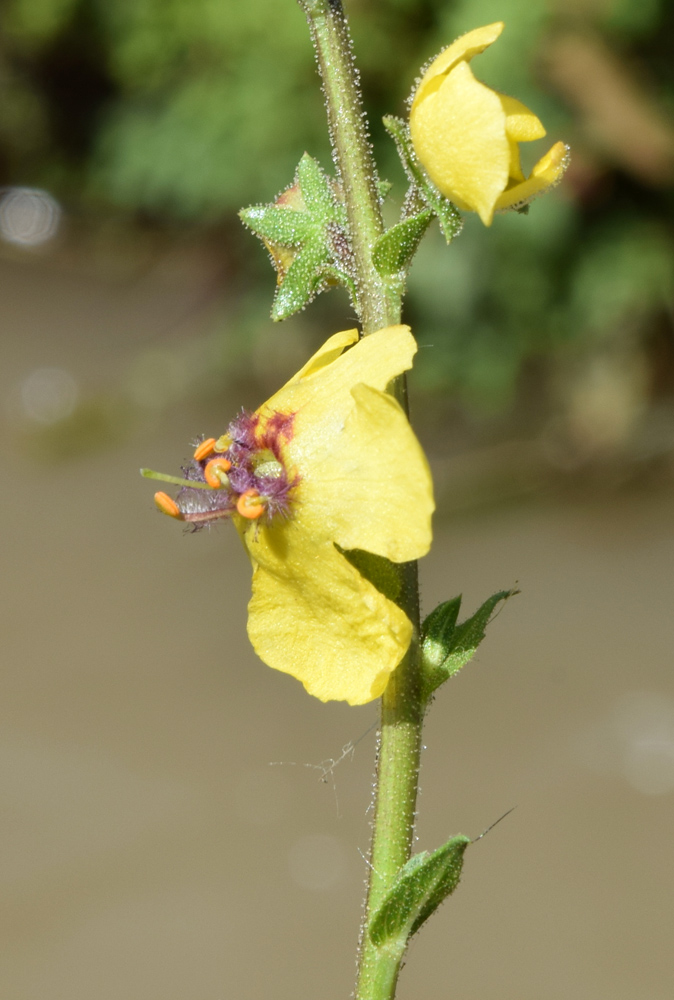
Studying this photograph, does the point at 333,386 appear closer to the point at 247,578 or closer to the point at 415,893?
the point at 415,893

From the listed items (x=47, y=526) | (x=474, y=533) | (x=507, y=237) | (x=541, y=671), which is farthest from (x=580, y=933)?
(x=47, y=526)

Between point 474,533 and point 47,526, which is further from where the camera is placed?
point 47,526

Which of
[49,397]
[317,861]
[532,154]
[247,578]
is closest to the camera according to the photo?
[317,861]

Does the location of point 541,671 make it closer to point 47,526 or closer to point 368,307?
point 47,526

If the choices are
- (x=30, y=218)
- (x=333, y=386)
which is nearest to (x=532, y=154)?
(x=333, y=386)

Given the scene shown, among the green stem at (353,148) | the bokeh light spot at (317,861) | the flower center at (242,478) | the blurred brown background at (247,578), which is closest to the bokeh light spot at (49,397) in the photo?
the blurred brown background at (247,578)

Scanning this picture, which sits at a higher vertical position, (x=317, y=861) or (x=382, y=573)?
(x=382, y=573)

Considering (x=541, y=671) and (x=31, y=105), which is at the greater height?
(x=31, y=105)
